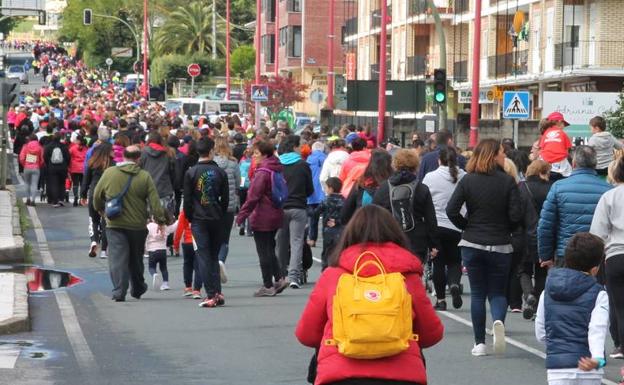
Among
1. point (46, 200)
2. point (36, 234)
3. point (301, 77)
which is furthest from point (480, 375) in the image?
point (301, 77)

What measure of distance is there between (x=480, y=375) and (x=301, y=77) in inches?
2978

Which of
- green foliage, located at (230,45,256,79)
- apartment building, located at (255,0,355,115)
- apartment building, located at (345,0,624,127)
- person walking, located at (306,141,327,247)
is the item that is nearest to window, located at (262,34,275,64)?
green foliage, located at (230,45,256,79)

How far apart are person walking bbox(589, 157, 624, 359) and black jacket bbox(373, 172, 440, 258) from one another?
113 inches

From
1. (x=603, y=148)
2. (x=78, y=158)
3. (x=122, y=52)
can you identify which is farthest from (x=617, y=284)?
(x=122, y=52)

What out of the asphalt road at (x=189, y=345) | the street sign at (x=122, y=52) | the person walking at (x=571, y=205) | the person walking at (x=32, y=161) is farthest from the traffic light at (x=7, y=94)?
the street sign at (x=122, y=52)

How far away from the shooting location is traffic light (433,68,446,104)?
3294 cm

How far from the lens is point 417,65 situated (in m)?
62.4

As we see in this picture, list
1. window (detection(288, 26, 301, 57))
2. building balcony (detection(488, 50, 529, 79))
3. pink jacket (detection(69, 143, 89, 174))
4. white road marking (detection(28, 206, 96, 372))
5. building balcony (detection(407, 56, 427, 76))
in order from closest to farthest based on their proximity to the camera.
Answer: white road marking (detection(28, 206, 96, 372))
pink jacket (detection(69, 143, 89, 174))
building balcony (detection(488, 50, 529, 79))
building balcony (detection(407, 56, 427, 76))
window (detection(288, 26, 301, 57))

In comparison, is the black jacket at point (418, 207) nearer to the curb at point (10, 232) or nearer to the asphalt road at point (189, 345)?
the asphalt road at point (189, 345)

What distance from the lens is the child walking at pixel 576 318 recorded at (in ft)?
26.4

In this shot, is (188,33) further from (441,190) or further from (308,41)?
(441,190)

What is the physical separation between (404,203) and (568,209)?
201 cm

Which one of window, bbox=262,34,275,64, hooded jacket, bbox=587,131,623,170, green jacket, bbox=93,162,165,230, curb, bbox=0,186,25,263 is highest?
window, bbox=262,34,275,64

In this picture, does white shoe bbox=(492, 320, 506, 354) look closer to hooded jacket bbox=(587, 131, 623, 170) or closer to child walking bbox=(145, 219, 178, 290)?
hooded jacket bbox=(587, 131, 623, 170)
